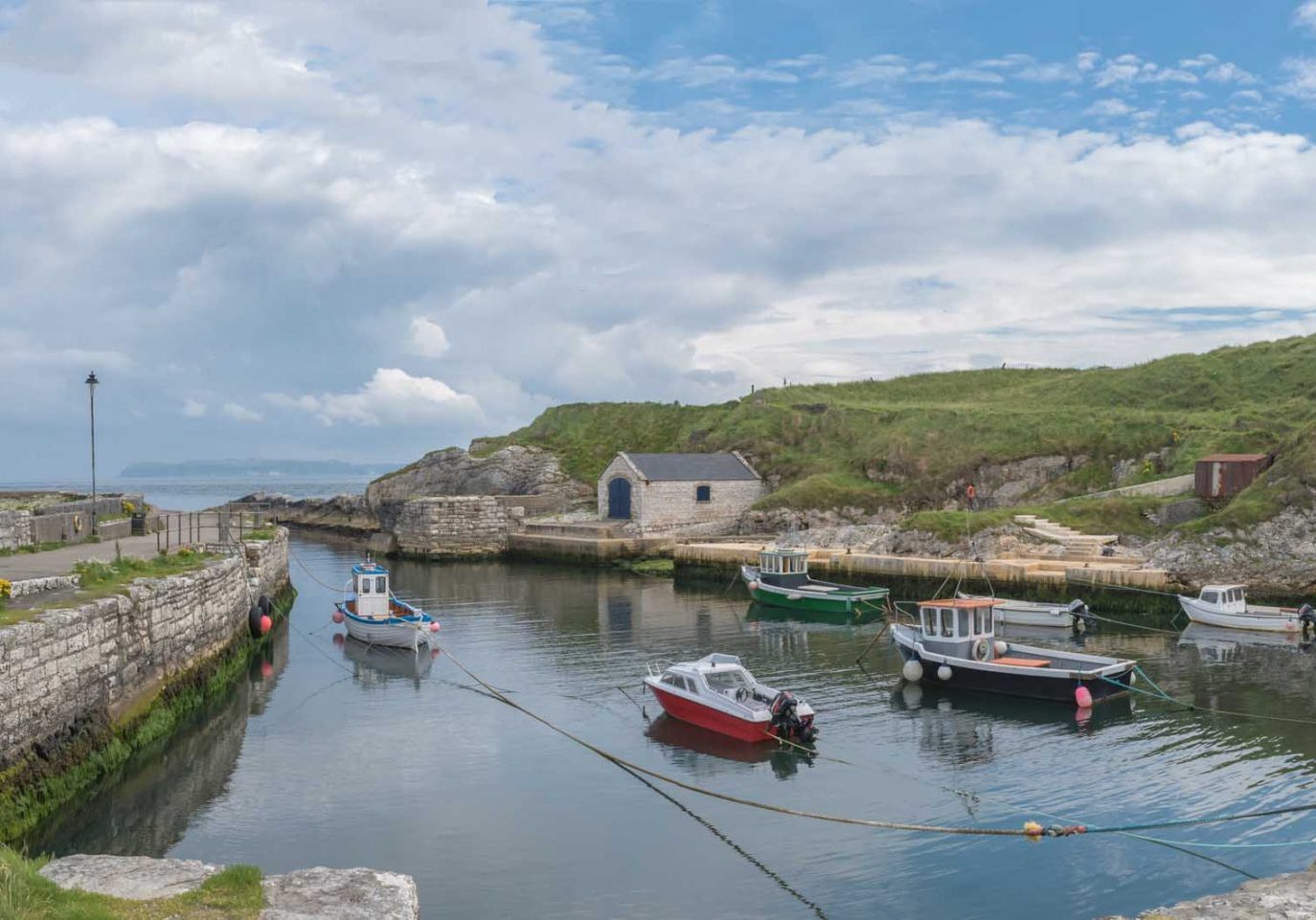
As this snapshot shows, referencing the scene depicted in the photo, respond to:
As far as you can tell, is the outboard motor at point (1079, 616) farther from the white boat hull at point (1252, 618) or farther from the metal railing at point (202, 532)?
the metal railing at point (202, 532)

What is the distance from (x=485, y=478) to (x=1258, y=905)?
237 feet

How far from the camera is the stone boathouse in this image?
61.8 m

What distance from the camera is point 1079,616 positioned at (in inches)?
1417

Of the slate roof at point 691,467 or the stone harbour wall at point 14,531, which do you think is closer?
the stone harbour wall at point 14,531

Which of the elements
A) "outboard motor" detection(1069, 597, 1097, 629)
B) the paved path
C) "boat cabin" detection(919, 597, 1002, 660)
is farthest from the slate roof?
"boat cabin" detection(919, 597, 1002, 660)

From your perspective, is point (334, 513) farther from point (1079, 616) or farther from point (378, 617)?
point (1079, 616)

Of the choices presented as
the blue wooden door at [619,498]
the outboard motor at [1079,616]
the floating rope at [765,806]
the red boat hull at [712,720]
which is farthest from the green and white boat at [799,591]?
the blue wooden door at [619,498]

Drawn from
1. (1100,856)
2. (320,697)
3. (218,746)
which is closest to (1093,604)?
(1100,856)

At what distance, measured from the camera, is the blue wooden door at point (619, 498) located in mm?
64688

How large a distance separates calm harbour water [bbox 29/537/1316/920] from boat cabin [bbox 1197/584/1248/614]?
2.66 m

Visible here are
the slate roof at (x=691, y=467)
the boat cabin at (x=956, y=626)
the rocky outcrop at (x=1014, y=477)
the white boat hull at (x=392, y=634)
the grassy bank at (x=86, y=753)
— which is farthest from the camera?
the slate roof at (x=691, y=467)

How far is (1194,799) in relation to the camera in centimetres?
1825

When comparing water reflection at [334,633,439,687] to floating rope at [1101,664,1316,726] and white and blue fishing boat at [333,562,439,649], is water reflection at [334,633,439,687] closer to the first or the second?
white and blue fishing boat at [333,562,439,649]

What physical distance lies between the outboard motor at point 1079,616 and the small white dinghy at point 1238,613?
326 centimetres
